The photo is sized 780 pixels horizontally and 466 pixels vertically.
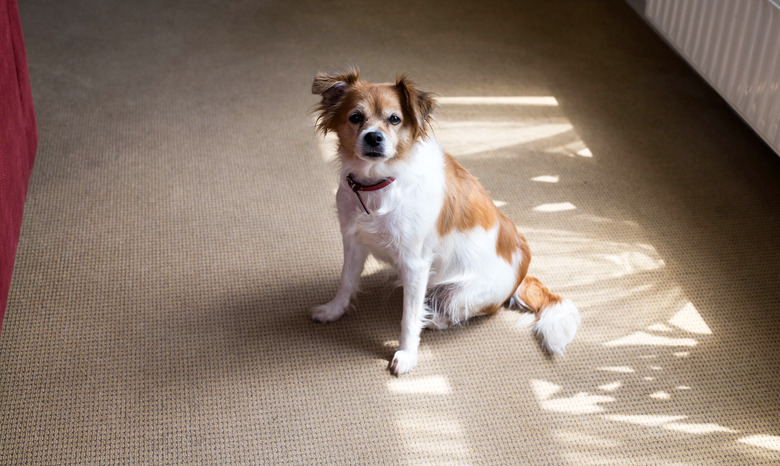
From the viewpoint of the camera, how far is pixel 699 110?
277cm

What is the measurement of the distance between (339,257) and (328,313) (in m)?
0.25

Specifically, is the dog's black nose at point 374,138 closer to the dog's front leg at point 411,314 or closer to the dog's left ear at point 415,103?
the dog's left ear at point 415,103

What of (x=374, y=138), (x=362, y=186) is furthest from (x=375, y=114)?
(x=362, y=186)

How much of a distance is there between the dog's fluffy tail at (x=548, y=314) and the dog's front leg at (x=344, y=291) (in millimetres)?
424

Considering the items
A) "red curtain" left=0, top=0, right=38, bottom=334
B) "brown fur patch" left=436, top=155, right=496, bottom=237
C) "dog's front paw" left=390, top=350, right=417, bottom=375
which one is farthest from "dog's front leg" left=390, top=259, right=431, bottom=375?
"red curtain" left=0, top=0, right=38, bottom=334

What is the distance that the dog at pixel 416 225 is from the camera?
5.18ft

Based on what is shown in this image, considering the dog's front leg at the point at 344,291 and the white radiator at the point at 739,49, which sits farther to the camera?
the white radiator at the point at 739,49

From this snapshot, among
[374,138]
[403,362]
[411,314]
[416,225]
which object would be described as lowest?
[403,362]

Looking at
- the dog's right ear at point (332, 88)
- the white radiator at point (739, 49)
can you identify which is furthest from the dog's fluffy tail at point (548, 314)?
the white radiator at point (739, 49)

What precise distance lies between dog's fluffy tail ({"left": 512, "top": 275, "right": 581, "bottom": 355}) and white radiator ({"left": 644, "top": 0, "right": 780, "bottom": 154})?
2.87 feet

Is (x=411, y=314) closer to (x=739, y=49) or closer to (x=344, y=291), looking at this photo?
(x=344, y=291)

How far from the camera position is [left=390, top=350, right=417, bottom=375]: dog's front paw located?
1.77 meters

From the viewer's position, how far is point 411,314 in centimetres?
176

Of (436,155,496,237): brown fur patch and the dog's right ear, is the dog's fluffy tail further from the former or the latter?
the dog's right ear
